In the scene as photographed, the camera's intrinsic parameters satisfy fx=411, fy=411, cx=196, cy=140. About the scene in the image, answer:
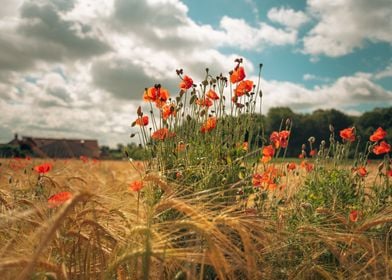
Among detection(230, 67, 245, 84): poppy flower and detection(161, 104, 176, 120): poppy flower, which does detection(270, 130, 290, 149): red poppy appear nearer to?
detection(230, 67, 245, 84): poppy flower

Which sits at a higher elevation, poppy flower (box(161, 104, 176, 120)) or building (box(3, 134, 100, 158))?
poppy flower (box(161, 104, 176, 120))

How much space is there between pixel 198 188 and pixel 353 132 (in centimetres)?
199

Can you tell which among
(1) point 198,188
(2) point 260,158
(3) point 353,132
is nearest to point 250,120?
(2) point 260,158

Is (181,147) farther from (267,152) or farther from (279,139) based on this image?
(279,139)

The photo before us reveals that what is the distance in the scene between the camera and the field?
5.49ft

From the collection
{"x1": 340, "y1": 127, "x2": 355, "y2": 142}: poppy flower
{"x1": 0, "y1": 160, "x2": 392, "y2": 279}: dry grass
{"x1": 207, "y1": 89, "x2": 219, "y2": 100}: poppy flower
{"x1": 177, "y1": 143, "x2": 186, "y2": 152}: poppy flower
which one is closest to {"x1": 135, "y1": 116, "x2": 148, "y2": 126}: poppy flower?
{"x1": 177, "y1": 143, "x2": 186, "y2": 152}: poppy flower

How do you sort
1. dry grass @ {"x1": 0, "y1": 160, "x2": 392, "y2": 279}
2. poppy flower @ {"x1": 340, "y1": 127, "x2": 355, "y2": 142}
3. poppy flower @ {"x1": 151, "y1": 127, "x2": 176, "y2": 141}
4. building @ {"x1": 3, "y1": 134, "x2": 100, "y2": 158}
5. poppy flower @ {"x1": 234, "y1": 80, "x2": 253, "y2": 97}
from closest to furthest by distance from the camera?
dry grass @ {"x1": 0, "y1": 160, "x2": 392, "y2": 279} < building @ {"x1": 3, "y1": 134, "x2": 100, "y2": 158} < poppy flower @ {"x1": 151, "y1": 127, "x2": 176, "y2": 141} < poppy flower @ {"x1": 234, "y1": 80, "x2": 253, "y2": 97} < poppy flower @ {"x1": 340, "y1": 127, "x2": 355, "y2": 142}

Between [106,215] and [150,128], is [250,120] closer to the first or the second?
[150,128]

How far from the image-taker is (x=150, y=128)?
356cm

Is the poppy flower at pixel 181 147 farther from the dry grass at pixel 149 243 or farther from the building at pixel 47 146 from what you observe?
the building at pixel 47 146

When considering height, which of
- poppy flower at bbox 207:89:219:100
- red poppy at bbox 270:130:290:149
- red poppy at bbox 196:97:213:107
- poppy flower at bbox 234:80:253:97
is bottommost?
red poppy at bbox 270:130:290:149

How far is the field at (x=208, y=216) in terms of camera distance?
1675 mm

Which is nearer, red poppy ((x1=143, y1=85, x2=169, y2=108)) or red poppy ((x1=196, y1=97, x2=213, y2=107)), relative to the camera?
red poppy ((x1=143, y1=85, x2=169, y2=108))

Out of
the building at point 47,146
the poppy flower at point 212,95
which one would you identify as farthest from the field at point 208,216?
the building at point 47,146
